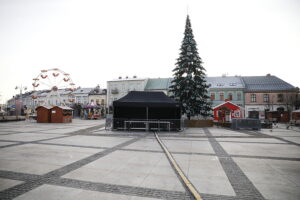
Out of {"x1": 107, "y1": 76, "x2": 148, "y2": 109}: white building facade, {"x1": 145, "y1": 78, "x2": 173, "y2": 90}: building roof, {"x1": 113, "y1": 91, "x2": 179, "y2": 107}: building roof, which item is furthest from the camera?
{"x1": 107, "y1": 76, "x2": 148, "y2": 109}: white building facade

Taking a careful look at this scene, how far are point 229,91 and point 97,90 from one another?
122ft

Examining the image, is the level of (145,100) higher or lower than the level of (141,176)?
higher

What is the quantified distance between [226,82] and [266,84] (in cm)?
805

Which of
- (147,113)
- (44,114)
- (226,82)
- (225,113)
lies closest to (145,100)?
(147,113)

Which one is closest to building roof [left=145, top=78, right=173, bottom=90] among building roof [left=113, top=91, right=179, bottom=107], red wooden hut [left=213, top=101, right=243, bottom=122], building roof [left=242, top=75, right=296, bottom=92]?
building roof [left=242, top=75, right=296, bottom=92]

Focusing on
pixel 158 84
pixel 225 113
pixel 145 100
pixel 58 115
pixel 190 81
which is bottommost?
pixel 58 115

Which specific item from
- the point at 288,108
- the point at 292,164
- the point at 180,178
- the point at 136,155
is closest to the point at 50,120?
the point at 136,155

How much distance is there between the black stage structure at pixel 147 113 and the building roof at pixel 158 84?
27.0 metres

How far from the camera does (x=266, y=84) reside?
121 ft

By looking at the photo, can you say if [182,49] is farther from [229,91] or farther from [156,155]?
[229,91]

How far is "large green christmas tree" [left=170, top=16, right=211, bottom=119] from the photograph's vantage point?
67.7 ft

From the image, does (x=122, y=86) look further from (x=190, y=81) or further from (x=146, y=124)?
(x=146, y=124)

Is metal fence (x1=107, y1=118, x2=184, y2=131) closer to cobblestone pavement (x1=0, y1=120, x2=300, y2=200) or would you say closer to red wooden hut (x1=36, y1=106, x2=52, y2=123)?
cobblestone pavement (x1=0, y1=120, x2=300, y2=200)

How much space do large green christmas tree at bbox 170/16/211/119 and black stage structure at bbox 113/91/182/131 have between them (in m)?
5.34
